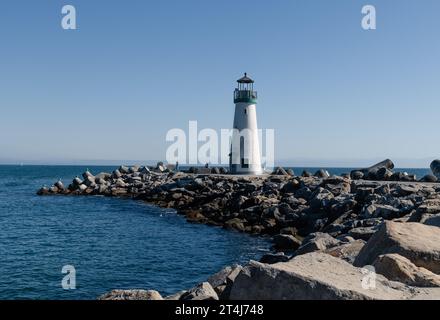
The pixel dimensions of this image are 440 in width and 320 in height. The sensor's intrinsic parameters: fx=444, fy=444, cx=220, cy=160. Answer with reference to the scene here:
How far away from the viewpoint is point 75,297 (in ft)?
41.6

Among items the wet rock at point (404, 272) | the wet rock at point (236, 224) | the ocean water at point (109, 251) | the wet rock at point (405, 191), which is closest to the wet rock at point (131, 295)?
the wet rock at point (404, 272)

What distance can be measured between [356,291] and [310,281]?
0.56 meters

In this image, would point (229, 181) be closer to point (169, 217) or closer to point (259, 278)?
point (169, 217)

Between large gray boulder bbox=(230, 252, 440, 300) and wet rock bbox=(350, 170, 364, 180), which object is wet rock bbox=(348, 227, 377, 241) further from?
wet rock bbox=(350, 170, 364, 180)

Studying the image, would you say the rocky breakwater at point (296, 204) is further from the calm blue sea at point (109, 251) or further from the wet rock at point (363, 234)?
the calm blue sea at point (109, 251)

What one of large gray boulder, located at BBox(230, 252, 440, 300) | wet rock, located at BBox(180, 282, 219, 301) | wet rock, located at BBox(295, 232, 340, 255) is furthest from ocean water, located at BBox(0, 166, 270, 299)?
large gray boulder, located at BBox(230, 252, 440, 300)

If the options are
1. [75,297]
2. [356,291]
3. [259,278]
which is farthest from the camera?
[75,297]

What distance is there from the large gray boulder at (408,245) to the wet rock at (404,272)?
437 millimetres

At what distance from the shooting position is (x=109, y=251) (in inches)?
750

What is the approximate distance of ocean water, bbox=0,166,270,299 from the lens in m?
14.0

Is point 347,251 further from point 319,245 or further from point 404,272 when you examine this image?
point 404,272

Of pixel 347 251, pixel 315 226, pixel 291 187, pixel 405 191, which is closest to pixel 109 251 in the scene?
pixel 315 226

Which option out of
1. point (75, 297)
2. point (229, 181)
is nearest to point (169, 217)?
point (229, 181)
